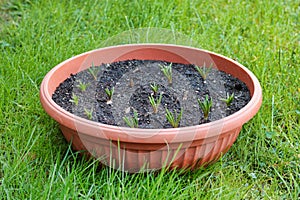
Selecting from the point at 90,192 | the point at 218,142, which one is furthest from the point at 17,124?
the point at 218,142

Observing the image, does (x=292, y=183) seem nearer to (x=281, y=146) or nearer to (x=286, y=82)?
(x=281, y=146)

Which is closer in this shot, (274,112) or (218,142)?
(218,142)

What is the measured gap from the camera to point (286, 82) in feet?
9.02

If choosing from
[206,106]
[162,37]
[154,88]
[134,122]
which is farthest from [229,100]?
[162,37]

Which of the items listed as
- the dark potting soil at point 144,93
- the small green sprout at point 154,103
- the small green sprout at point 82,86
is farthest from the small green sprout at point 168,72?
the small green sprout at point 82,86

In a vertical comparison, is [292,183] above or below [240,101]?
below

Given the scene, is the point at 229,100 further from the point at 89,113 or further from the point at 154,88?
the point at 89,113

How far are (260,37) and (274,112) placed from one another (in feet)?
2.58

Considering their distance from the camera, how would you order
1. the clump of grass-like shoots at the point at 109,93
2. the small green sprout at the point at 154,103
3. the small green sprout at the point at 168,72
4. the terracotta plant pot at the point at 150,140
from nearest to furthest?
the terracotta plant pot at the point at 150,140 < the small green sprout at the point at 154,103 < the clump of grass-like shoots at the point at 109,93 < the small green sprout at the point at 168,72

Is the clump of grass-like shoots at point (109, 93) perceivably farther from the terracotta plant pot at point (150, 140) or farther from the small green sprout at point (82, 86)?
the terracotta plant pot at point (150, 140)

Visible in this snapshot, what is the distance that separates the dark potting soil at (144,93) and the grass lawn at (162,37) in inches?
7.6

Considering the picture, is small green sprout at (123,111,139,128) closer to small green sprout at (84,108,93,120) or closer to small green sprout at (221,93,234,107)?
small green sprout at (84,108,93,120)

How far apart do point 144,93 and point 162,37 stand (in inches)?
31.3

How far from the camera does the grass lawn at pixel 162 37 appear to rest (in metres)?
2.02
